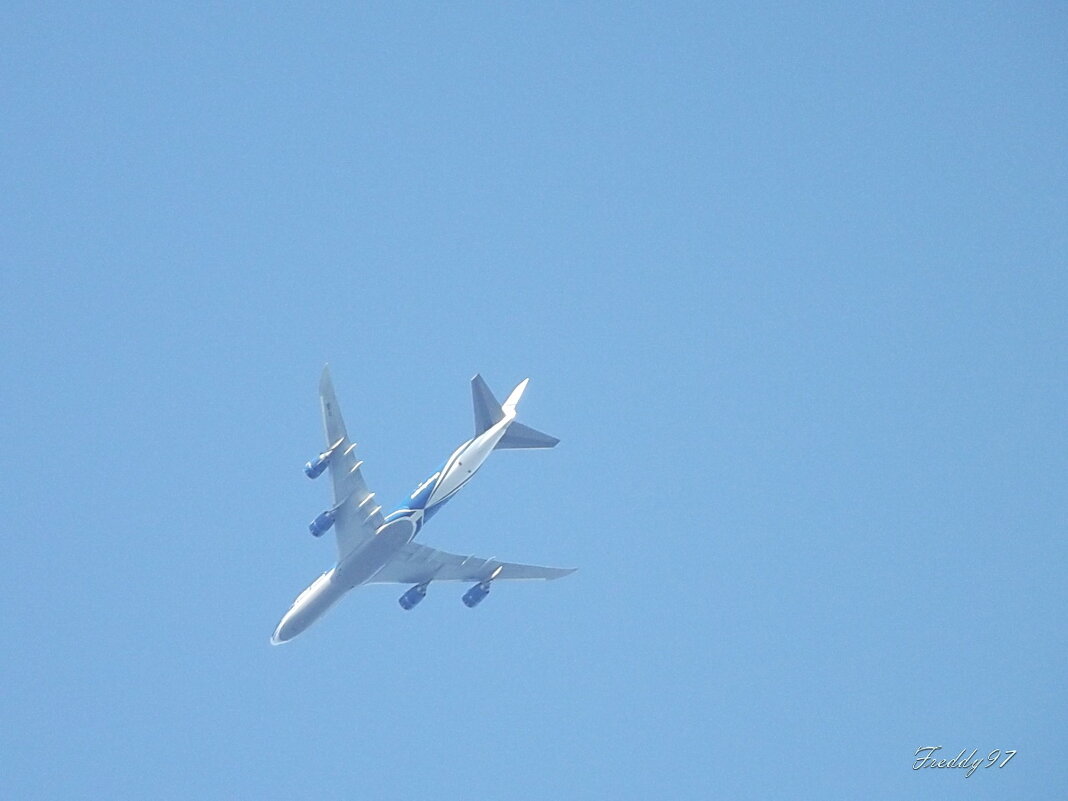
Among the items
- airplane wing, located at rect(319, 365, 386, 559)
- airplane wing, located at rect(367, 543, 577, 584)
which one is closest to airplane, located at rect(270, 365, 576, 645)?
airplane wing, located at rect(319, 365, 386, 559)

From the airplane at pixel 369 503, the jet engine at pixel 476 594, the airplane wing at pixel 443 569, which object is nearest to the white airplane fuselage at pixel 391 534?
the airplane at pixel 369 503

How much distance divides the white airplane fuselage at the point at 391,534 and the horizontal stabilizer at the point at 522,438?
1.78ft

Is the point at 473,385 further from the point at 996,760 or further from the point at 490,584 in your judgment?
the point at 996,760

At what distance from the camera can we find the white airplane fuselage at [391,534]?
77.2 metres

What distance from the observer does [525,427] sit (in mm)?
78250

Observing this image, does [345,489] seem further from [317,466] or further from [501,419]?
[501,419]

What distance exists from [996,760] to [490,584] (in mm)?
30680

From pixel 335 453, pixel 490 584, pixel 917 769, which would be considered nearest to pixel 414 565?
pixel 490 584

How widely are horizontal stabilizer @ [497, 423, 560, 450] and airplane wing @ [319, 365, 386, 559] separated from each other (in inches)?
318

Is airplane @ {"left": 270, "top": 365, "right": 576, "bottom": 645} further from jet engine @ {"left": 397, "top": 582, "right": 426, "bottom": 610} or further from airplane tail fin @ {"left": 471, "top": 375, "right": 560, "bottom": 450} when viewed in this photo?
jet engine @ {"left": 397, "top": 582, "right": 426, "bottom": 610}

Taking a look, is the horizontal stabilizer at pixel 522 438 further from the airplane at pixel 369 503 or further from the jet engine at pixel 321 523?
the jet engine at pixel 321 523

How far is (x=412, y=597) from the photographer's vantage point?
83.1m

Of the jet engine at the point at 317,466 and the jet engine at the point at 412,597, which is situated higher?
the jet engine at the point at 317,466

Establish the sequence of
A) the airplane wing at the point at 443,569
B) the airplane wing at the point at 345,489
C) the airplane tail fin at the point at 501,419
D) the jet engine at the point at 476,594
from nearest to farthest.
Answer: the airplane wing at the point at 345,489 → the airplane tail fin at the point at 501,419 → the airplane wing at the point at 443,569 → the jet engine at the point at 476,594
